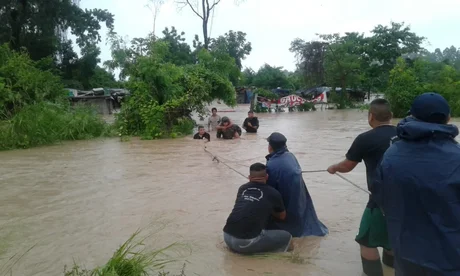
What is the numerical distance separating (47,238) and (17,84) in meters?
11.7

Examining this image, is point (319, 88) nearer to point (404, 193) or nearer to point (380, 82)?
point (380, 82)

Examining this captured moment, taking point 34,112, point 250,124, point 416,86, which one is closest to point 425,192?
point 34,112

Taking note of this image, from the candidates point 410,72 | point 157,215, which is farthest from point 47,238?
point 410,72

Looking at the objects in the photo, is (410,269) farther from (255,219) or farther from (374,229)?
(255,219)

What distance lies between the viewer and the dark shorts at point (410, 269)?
254cm

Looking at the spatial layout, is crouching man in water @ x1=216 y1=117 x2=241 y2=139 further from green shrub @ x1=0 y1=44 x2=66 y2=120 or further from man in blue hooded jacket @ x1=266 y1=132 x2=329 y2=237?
man in blue hooded jacket @ x1=266 y1=132 x2=329 y2=237

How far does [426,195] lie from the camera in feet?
8.23

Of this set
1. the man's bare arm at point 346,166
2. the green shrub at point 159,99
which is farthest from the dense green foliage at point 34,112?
the man's bare arm at point 346,166

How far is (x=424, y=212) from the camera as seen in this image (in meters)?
2.53

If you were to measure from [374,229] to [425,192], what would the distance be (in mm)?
1431

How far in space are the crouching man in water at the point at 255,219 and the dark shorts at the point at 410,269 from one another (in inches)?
80.5

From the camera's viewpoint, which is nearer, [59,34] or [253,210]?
[253,210]

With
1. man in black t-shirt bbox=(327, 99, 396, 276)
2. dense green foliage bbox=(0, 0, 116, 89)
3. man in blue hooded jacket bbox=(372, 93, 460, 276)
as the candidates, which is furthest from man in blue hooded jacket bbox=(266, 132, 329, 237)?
dense green foliage bbox=(0, 0, 116, 89)

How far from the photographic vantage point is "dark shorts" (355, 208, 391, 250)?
12.6 ft
